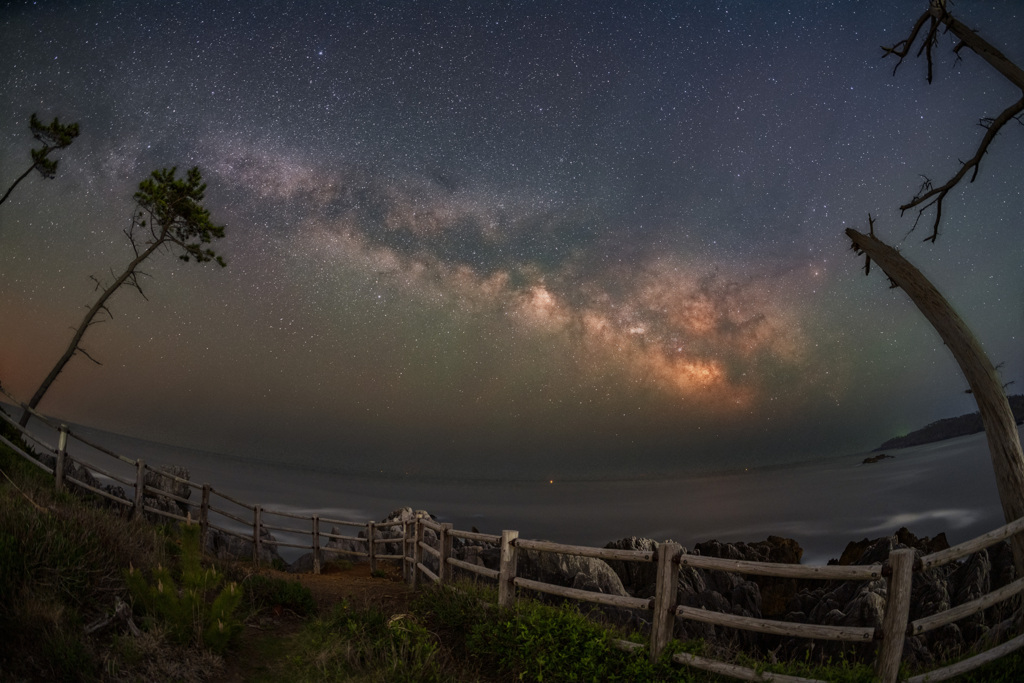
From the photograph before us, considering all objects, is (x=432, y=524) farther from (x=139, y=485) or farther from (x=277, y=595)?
(x=139, y=485)

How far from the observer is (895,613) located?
5793mm

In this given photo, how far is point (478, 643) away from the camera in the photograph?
8.17 metres

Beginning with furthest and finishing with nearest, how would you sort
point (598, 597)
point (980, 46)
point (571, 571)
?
1. point (571, 571)
2. point (980, 46)
3. point (598, 597)

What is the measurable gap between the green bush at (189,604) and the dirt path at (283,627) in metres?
0.43

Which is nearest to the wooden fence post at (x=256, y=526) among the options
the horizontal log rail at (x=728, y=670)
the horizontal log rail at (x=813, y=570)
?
the horizontal log rail at (x=728, y=670)

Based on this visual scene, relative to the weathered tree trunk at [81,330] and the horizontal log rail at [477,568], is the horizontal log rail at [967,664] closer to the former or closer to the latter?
the horizontal log rail at [477,568]

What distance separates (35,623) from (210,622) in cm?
178

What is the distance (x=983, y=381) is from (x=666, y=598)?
7243mm

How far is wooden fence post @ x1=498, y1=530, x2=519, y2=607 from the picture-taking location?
8672mm

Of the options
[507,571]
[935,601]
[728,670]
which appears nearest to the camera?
[728,670]

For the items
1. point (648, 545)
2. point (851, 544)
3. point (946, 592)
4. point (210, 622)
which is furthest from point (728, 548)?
point (210, 622)

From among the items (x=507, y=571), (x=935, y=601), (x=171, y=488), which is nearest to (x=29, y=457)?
(x=171, y=488)

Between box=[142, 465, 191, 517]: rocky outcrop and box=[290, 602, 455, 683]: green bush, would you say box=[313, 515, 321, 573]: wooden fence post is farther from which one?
box=[290, 602, 455, 683]: green bush

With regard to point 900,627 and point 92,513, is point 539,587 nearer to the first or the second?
point 900,627
